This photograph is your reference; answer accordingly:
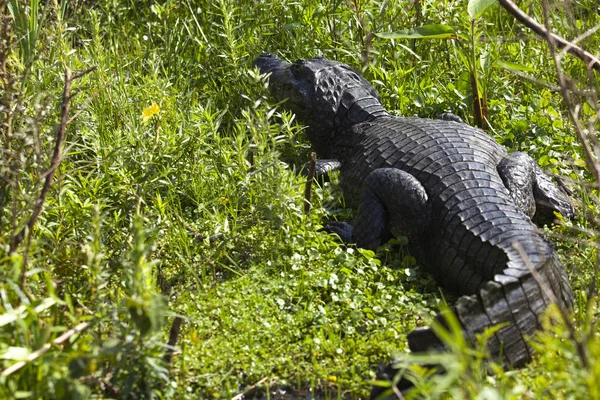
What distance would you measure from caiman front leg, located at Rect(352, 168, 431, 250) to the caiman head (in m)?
0.93

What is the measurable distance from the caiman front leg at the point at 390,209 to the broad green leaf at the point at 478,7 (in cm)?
120

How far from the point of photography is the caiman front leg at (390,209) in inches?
169

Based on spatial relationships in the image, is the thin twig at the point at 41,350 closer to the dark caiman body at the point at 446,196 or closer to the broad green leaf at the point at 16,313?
the broad green leaf at the point at 16,313

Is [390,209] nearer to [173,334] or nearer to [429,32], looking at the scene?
[429,32]

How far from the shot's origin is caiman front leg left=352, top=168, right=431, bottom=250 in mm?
4301

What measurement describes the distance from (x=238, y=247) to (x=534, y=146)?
210 centimetres

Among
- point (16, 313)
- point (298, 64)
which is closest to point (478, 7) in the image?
point (298, 64)

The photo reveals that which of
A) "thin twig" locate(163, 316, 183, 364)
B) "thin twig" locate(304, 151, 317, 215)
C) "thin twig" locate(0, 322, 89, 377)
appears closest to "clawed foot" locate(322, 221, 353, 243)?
"thin twig" locate(304, 151, 317, 215)

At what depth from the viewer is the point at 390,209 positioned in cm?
441

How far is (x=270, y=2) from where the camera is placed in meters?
6.20

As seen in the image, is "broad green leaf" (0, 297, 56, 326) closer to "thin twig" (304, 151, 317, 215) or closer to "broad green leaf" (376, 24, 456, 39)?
"thin twig" (304, 151, 317, 215)

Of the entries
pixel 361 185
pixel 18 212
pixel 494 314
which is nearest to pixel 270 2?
pixel 361 185

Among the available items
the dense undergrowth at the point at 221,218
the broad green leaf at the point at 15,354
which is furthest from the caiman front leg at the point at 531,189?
the broad green leaf at the point at 15,354

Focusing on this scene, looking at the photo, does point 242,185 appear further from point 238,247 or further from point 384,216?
point 384,216
